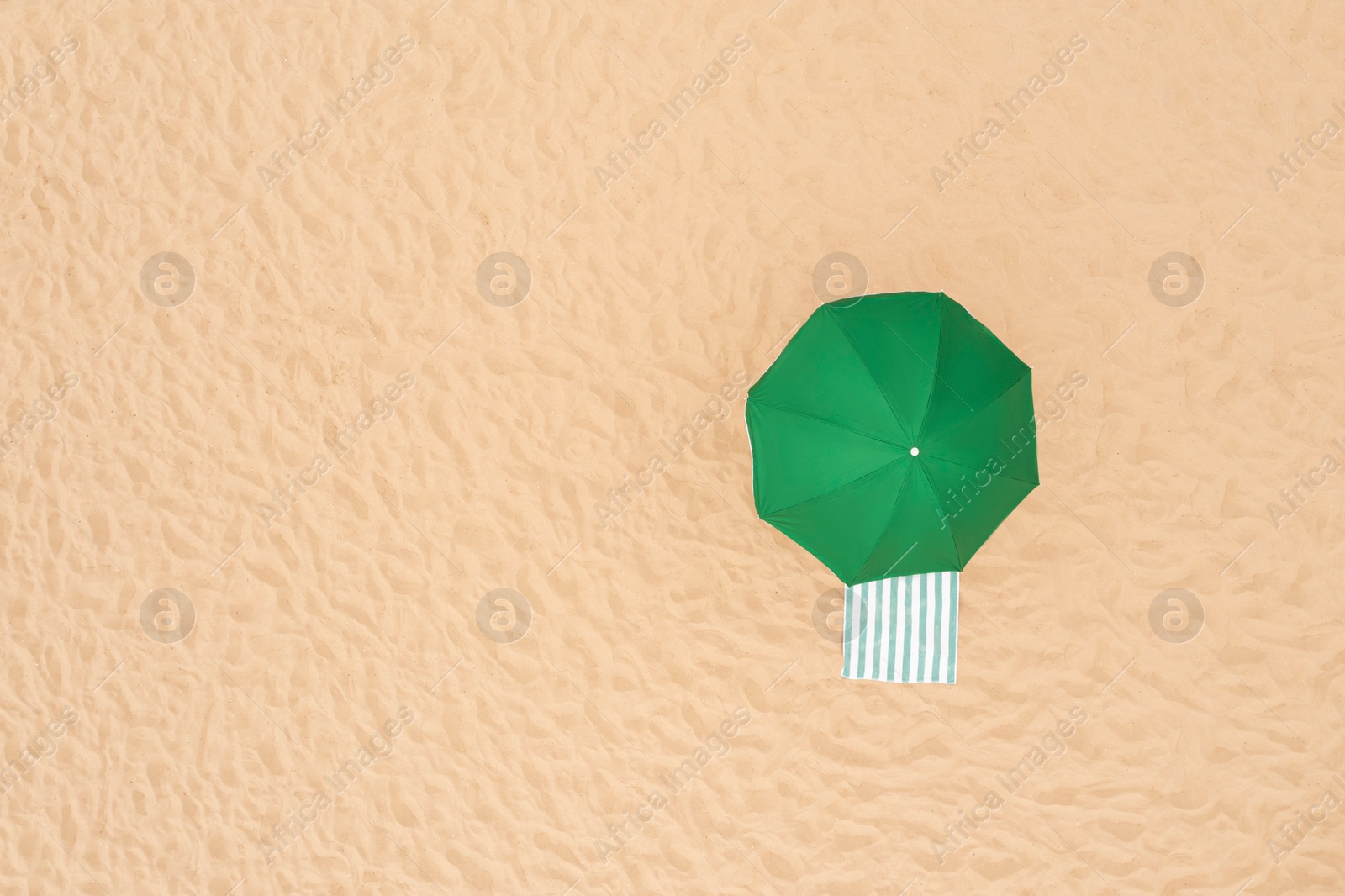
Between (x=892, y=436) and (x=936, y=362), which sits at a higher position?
(x=936, y=362)

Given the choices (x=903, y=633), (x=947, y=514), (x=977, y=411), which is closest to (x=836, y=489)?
(x=947, y=514)

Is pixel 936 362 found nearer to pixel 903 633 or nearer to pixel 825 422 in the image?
pixel 825 422

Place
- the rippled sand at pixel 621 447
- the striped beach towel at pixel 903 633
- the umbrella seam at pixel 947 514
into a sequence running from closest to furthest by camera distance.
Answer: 1. the umbrella seam at pixel 947 514
2. the striped beach towel at pixel 903 633
3. the rippled sand at pixel 621 447

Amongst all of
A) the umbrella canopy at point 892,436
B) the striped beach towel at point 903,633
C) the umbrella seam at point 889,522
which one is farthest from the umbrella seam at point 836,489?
the striped beach towel at point 903,633

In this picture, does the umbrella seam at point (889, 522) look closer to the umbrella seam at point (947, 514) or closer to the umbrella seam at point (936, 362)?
the umbrella seam at point (947, 514)

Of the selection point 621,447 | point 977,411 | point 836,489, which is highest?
point 977,411

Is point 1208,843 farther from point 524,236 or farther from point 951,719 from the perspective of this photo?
point 524,236
